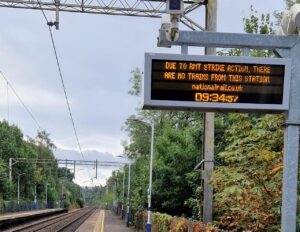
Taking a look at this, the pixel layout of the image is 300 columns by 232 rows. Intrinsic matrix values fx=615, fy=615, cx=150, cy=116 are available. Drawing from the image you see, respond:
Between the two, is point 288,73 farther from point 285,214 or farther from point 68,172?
point 68,172

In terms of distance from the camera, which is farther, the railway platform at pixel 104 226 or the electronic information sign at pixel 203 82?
the railway platform at pixel 104 226

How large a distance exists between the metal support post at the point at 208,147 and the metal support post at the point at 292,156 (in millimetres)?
8620

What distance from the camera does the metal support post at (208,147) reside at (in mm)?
19266

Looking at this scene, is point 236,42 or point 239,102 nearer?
point 239,102

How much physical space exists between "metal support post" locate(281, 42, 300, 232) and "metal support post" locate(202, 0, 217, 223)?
28.3 ft

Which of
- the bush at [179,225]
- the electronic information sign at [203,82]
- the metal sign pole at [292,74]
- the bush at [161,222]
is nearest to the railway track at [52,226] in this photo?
the bush at [161,222]

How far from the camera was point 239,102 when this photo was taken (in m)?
9.80

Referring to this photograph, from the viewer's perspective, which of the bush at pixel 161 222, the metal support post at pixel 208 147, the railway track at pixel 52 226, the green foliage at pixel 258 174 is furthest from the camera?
the railway track at pixel 52 226

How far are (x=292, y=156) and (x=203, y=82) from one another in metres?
2.09

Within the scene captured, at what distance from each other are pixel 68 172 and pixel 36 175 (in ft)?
273

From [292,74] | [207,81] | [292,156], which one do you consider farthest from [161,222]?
[207,81]

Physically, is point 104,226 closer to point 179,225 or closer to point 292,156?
point 179,225

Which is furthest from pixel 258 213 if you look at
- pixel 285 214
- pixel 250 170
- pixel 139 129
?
pixel 139 129

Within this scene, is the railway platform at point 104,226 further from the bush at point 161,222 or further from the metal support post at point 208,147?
the metal support post at point 208,147
